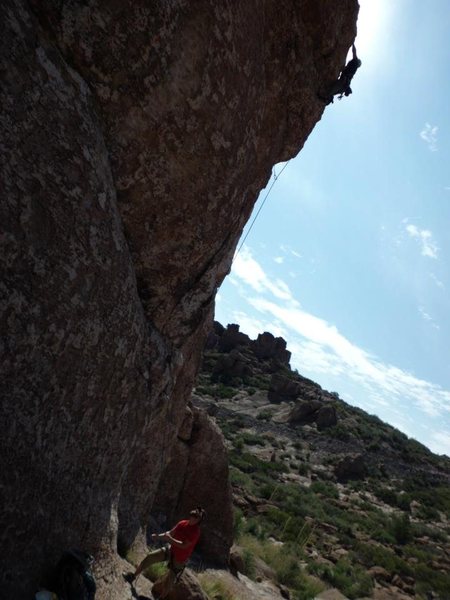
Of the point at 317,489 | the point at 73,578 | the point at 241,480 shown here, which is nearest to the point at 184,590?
the point at 73,578

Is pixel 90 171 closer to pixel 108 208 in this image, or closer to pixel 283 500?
pixel 108 208

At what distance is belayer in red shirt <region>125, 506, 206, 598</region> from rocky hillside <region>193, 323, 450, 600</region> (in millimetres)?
5810

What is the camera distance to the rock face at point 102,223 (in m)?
3.58

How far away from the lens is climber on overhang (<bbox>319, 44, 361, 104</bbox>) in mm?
9000

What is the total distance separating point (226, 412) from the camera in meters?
49.2

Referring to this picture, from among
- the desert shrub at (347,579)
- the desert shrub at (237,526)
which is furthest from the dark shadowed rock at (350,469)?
the desert shrub at (237,526)

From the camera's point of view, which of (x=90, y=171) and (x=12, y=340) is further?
(x=90, y=171)

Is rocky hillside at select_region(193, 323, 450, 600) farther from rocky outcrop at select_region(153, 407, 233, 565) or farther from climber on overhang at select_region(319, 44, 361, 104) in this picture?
climber on overhang at select_region(319, 44, 361, 104)

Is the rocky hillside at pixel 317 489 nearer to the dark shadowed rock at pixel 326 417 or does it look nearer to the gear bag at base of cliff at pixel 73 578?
the dark shadowed rock at pixel 326 417

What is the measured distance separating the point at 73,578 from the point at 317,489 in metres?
30.4

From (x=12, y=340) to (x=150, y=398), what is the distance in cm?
243

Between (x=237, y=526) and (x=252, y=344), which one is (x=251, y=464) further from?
(x=252, y=344)

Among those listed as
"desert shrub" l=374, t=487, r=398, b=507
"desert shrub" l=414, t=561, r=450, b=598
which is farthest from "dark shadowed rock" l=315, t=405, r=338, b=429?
"desert shrub" l=414, t=561, r=450, b=598

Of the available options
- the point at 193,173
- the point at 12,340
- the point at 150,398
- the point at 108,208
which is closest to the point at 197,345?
the point at 150,398
